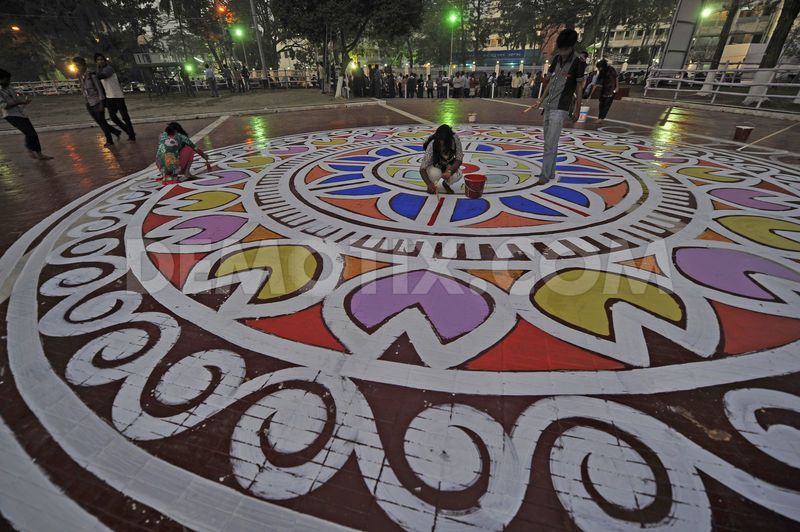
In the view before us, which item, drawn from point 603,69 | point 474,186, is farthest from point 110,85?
point 603,69

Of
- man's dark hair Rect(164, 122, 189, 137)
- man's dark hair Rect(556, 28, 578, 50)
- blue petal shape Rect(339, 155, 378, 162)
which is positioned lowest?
blue petal shape Rect(339, 155, 378, 162)

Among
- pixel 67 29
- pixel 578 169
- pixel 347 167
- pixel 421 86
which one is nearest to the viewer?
pixel 578 169

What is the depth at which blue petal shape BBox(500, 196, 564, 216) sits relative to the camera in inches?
170

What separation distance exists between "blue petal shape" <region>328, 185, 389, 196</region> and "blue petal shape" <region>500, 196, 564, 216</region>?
5.59 ft

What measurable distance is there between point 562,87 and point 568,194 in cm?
138

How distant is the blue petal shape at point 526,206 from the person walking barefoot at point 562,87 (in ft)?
3.52

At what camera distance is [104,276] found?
3.17 meters

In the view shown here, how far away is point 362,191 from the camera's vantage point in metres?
5.13

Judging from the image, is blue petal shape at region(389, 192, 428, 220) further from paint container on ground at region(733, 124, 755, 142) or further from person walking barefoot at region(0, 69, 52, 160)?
paint container on ground at region(733, 124, 755, 142)

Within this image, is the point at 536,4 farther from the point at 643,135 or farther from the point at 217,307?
the point at 217,307

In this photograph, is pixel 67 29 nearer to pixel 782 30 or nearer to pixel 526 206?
pixel 526 206

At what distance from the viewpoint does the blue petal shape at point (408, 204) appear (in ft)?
14.2

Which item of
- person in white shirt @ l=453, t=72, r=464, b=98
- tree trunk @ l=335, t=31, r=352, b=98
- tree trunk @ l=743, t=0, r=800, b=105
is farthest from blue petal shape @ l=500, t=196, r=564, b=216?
person in white shirt @ l=453, t=72, r=464, b=98

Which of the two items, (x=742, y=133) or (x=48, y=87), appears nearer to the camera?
(x=742, y=133)
